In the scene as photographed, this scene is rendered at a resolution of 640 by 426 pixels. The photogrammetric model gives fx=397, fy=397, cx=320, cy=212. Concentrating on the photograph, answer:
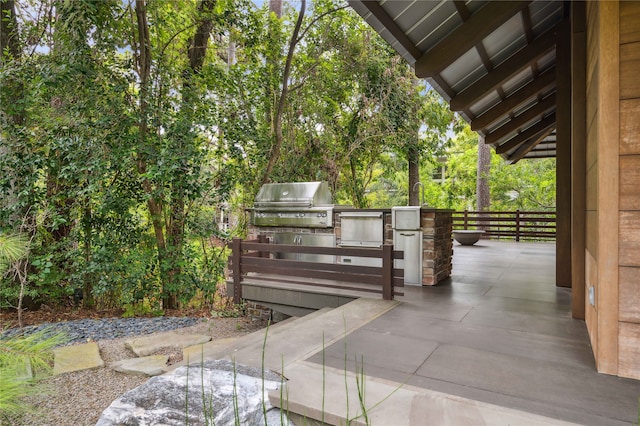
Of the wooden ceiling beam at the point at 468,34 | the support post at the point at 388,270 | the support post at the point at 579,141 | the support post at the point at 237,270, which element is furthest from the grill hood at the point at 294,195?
the support post at the point at 579,141

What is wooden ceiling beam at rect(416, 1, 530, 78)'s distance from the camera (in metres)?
3.39

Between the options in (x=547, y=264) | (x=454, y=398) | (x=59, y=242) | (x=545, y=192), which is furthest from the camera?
(x=545, y=192)

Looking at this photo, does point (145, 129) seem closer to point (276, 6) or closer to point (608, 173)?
point (608, 173)

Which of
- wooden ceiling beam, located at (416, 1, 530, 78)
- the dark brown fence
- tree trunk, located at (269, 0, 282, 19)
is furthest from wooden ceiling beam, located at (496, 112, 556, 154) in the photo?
tree trunk, located at (269, 0, 282, 19)

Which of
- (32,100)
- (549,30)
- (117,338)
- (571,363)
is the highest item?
(549,30)

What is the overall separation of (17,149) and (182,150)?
2166 millimetres

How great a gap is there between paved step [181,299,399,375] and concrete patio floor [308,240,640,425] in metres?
0.11

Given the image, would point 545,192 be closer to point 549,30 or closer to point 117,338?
point 549,30

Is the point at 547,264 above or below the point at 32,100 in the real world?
below

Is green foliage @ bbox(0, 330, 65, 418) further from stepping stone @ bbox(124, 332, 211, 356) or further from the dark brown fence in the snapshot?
the dark brown fence

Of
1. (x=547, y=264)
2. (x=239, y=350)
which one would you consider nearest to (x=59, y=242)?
(x=239, y=350)

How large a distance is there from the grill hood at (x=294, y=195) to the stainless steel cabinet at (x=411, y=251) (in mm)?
1258

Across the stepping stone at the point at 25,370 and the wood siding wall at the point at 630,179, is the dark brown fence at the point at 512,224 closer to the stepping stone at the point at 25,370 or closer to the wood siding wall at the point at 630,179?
the wood siding wall at the point at 630,179

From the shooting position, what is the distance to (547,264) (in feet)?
22.5
